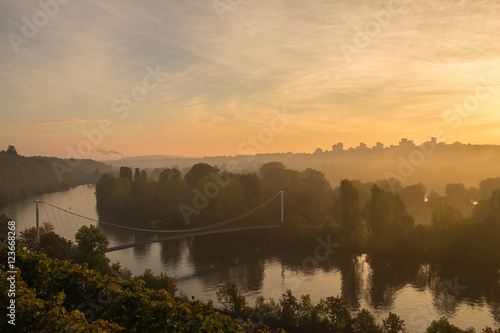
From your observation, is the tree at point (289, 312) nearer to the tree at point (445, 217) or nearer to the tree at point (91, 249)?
the tree at point (91, 249)

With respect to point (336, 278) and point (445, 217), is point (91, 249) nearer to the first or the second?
point (336, 278)

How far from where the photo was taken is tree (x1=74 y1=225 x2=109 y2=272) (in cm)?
2352

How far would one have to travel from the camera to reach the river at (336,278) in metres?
20.3

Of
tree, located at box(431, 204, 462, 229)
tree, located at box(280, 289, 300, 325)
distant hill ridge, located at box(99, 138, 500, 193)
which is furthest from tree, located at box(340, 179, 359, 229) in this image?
distant hill ridge, located at box(99, 138, 500, 193)

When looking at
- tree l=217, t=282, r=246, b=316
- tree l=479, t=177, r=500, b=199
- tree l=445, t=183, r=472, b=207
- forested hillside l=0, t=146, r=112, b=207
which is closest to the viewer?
tree l=217, t=282, r=246, b=316

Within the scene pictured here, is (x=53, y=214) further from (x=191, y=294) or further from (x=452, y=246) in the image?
(x=452, y=246)

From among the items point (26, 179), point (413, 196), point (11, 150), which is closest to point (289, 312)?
point (413, 196)

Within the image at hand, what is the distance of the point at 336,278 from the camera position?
2578cm

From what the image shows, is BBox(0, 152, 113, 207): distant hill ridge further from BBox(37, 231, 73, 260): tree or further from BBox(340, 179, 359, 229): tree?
BBox(340, 179, 359, 229): tree

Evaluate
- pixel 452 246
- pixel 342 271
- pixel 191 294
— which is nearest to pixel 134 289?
pixel 191 294

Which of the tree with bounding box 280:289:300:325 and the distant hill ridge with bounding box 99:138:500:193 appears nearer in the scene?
the tree with bounding box 280:289:300:325

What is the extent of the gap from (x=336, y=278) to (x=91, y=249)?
57.9 ft

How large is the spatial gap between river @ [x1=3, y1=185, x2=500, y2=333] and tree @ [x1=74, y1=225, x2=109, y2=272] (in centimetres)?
372

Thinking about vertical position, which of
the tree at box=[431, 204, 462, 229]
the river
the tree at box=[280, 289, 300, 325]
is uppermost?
the tree at box=[431, 204, 462, 229]
